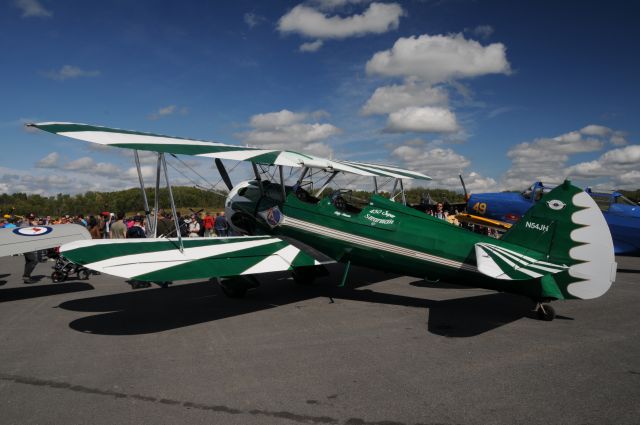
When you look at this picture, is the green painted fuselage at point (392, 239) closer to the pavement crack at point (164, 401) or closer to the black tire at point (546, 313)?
the black tire at point (546, 313)

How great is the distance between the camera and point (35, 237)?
746 cm

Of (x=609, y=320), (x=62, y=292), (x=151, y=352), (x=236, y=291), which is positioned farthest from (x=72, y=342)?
(x=609, y=320)

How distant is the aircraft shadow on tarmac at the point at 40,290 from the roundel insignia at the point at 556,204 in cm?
829

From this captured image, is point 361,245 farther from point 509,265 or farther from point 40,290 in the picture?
point 40,290

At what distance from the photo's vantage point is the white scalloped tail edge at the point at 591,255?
15.7 feet

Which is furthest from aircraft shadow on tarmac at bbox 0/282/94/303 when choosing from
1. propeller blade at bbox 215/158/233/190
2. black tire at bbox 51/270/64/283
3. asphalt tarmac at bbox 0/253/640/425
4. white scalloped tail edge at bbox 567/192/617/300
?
white scalloped tail edge at bbox 567/192/617/300

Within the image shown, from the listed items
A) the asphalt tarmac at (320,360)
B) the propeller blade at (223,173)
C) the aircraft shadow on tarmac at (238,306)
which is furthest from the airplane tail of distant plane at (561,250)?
the propeller blade at (223,173)

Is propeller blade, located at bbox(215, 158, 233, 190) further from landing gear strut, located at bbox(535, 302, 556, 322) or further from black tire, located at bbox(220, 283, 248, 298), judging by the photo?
landing gear strut, located at bbox(535, 302, 556, 322)

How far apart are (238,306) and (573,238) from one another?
15.9ft

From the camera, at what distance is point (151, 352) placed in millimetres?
4398

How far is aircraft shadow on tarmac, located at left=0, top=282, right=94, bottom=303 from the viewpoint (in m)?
7.56

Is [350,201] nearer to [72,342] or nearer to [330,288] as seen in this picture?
[330,288]

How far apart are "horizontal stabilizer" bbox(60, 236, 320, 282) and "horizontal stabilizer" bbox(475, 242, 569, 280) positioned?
2.63 metres

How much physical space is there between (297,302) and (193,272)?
6.86ft
